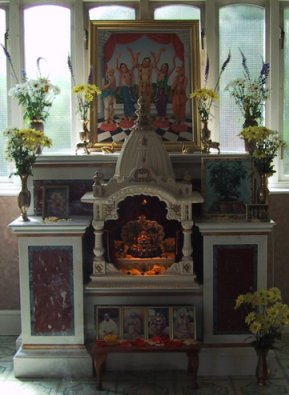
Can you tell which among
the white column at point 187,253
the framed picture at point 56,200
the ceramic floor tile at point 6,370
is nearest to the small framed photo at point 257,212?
the white column at point 187,253

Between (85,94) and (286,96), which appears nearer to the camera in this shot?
(85,94)

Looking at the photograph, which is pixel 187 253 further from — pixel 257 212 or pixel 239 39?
pixel 239 39

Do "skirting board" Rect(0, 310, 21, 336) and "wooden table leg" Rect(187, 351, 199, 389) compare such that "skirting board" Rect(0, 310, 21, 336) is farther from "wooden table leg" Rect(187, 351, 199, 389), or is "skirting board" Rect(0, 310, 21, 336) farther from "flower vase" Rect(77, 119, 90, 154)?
"wooden table leg" Rect(187, 351, 199, 389)

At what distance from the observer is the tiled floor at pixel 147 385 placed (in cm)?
484

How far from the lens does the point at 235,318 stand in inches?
202

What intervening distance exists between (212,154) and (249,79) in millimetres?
863

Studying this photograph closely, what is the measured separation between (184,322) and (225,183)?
1125 mm

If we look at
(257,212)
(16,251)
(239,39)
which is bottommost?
(16,251)

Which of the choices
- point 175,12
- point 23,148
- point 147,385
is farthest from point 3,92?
point 147,385

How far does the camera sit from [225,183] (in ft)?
17.6

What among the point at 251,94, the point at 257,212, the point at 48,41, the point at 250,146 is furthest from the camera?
the point at 48,41

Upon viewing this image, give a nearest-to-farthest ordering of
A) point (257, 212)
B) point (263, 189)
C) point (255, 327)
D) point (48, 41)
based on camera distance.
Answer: point (255, 327)
point (257, 212)
point (263, 189)
point (48, 41)

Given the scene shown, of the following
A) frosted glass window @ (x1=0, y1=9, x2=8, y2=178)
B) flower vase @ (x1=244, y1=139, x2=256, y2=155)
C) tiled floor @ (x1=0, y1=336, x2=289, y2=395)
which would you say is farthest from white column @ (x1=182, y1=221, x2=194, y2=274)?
frosted glass window @ (x1=0, y1=9, x2=8, y2=178)

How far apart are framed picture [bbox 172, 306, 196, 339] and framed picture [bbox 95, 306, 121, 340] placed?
1.37 feet
